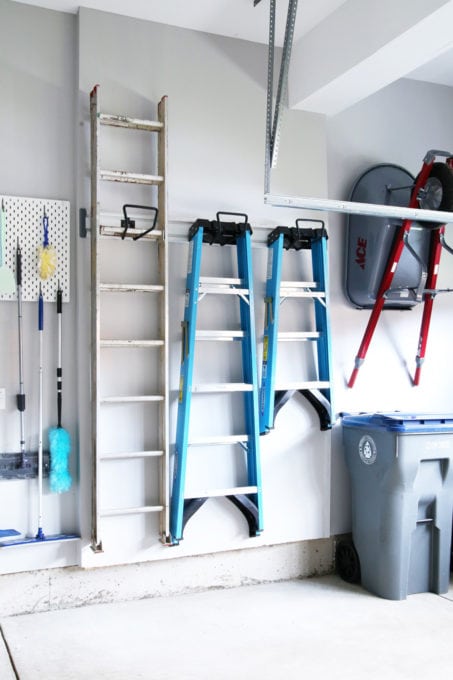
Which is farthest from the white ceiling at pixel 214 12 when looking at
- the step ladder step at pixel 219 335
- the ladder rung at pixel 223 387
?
the ladder rung at pixel 223 387

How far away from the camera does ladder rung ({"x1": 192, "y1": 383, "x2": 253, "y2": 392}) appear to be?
3.66 meters

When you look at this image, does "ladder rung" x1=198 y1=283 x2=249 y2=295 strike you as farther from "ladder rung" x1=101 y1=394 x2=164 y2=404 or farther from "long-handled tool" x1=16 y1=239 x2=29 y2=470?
"long-handled tool" x1=16 y1=239 x2=29 y2=470

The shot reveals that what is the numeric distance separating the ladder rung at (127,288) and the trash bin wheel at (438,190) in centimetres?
177

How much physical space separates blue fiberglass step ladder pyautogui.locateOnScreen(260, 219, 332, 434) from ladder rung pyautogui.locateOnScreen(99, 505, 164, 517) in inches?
29.8

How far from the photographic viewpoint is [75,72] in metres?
3.64

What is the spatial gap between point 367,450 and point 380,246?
1248 mm

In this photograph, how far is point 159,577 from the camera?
367 centimetres

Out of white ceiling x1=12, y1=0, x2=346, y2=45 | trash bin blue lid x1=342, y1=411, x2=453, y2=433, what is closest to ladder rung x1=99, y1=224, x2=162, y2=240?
white ceiling x1=12, y1=0, x2=346, y2=45

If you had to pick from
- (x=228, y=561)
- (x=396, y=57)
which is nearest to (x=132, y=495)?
(x=228, y=561)

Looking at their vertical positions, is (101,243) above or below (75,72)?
below

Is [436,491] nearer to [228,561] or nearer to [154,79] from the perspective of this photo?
[228,561]

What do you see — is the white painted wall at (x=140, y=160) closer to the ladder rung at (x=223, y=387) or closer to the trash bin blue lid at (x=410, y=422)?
the ladder rung at (x=223, y=387)

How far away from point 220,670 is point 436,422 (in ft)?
5.80

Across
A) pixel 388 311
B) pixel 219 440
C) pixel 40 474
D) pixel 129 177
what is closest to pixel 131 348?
pixel 219 440
